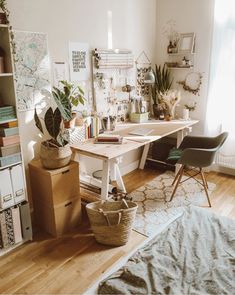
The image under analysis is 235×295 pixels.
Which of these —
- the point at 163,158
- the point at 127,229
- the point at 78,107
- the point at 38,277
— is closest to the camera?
the point at 38,277

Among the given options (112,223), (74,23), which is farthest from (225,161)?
(74,23)

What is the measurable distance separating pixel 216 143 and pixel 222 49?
1.21 meters

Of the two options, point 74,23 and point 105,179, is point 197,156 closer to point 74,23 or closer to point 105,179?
point 105,179

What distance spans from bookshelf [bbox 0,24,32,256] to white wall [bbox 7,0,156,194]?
38 cm

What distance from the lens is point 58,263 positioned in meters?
2.23

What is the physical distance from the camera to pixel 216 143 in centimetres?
326

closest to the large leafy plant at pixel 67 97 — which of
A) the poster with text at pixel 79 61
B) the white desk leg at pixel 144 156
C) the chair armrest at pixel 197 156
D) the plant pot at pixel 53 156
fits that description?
the poster with text at pixel 79 61

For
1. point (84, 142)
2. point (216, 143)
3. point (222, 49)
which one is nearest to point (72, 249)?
point (84, 142)

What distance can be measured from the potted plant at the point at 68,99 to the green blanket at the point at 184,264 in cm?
129

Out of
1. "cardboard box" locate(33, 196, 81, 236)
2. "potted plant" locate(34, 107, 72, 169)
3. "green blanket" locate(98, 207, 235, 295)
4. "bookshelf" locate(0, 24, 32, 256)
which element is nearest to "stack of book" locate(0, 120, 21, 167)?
"bookshelf" locate(0, 24, 32, 256)

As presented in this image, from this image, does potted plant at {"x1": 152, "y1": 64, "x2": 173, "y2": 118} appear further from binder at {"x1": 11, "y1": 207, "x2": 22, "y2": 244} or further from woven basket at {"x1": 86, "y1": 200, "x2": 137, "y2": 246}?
binder at {"x1": 11, "y1": 207, "x2": 22, "y2": 244}

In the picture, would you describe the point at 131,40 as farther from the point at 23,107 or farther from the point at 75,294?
the point at 75,294

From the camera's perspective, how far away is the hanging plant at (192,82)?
385 cm

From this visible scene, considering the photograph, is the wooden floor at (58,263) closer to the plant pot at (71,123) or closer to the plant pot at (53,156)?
the plant pot at (53,156)
